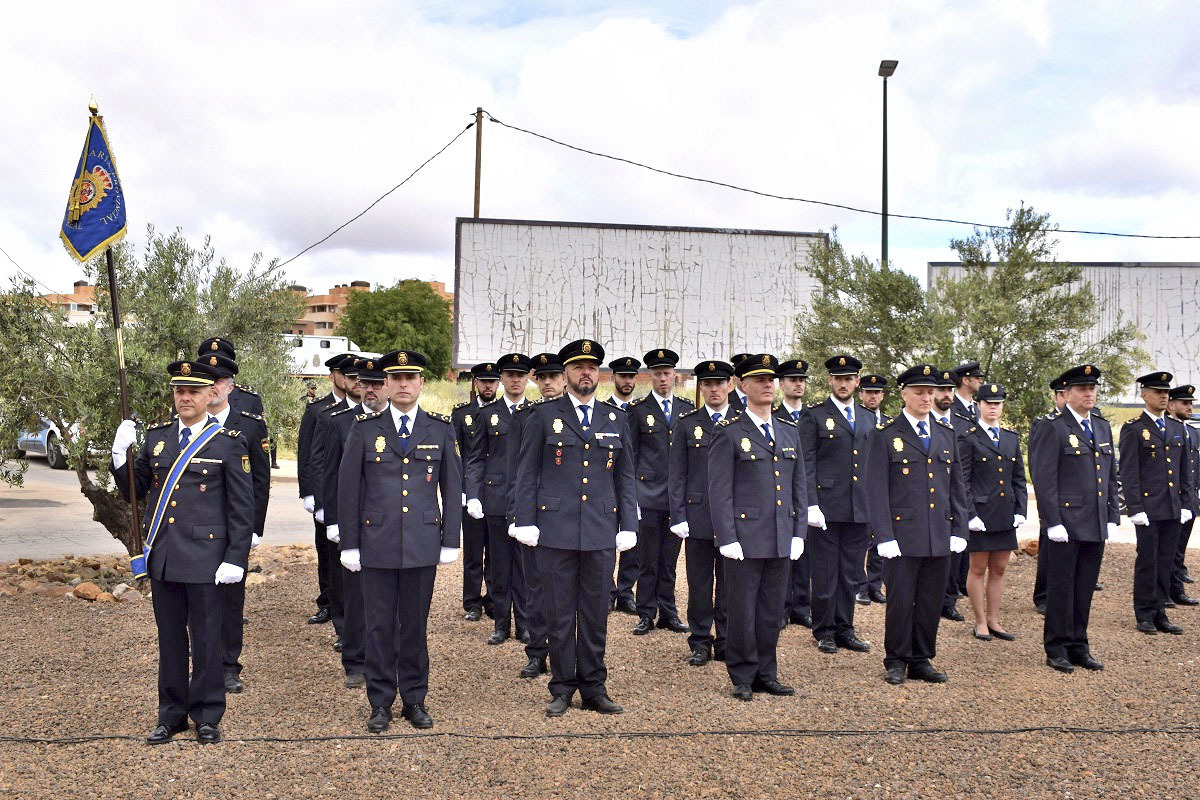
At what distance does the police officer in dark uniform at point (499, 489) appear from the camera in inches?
312

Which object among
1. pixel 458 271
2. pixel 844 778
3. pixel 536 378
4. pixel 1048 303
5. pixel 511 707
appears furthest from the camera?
pixel 458 271

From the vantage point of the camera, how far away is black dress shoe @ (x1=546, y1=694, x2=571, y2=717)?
19.0ft

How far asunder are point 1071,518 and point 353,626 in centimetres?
512

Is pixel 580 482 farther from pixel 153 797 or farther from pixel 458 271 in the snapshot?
pixel 458 271

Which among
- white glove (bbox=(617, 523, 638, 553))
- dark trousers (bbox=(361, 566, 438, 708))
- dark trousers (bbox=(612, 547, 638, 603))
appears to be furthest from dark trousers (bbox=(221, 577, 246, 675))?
dark trousers (bbox=(612, 547, 638, 603))

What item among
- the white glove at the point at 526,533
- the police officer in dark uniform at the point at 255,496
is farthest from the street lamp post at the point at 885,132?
the police officer in dark uniform at the point at 255,496

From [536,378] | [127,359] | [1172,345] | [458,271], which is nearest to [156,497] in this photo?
[536,378]

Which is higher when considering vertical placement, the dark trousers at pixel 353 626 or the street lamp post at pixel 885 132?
the street lamp post at pixel 885 132

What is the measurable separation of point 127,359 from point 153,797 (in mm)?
5813

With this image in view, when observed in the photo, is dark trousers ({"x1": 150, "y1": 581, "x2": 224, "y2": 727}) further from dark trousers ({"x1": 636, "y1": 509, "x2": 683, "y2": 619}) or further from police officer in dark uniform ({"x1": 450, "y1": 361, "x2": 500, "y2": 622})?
dark trousers ({"x1": 636, "y1": 509, "x2": 683, "y2": 619})

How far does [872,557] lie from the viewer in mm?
10016

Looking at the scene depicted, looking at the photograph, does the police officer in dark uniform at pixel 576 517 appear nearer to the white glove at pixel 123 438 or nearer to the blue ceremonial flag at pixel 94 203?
the white glove at pixel 123 438

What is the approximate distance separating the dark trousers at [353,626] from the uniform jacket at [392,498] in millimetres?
976

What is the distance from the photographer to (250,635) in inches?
307
